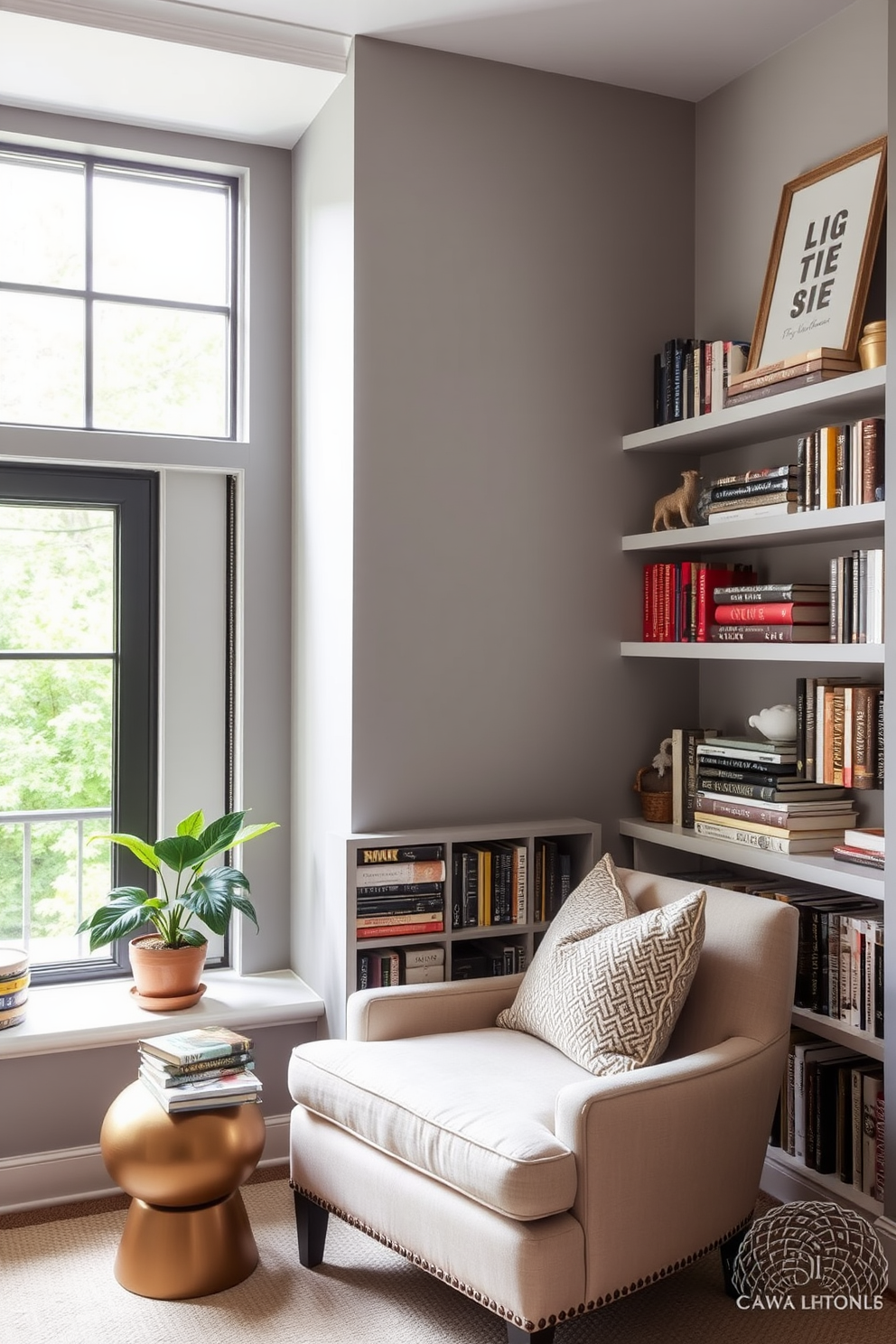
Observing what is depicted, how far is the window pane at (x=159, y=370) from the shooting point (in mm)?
3195

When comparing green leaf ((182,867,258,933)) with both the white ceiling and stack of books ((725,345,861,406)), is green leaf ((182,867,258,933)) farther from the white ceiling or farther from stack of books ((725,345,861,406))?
the white ceiling

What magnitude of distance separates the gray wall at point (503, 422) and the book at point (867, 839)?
786mm

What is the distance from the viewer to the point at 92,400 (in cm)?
317

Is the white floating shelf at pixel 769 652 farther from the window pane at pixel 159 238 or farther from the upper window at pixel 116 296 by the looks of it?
the window pane at pixel 159 238

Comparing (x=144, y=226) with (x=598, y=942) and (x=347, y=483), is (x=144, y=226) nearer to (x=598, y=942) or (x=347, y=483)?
(x=347, y=483)

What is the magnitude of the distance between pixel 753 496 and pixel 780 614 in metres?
0.30

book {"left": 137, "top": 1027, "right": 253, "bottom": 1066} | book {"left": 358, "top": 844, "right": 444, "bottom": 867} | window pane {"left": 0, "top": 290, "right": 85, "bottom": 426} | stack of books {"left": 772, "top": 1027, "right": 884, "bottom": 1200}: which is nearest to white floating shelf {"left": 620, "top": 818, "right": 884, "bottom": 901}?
stack of books {"left": 772, "top": 1027, "right": 884, "bottom": 1200}

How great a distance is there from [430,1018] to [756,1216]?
858mm

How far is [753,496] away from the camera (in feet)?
8.93

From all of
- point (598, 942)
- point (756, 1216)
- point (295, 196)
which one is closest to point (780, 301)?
point (295, 196)

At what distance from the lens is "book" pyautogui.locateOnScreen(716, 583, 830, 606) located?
2.63 m

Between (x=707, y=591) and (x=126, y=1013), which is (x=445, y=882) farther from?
(x=707, y=591)

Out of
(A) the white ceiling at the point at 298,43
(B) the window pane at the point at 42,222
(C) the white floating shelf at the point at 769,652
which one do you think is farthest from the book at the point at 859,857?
(B) the window pane at the point at 42,222

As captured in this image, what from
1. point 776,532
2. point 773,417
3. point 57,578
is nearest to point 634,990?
point 776,532
